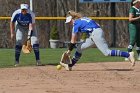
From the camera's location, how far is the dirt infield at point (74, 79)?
31.7ft

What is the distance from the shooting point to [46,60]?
Result: 53.0 ft

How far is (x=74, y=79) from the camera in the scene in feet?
36.7

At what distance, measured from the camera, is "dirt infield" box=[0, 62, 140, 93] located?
967 centimetres

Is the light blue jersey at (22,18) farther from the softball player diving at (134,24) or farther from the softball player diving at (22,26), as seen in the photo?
the softball player diving at (134,24)

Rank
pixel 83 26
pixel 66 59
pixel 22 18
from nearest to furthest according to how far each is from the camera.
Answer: pixel 83 26
pixel 66 59
pixel 22 18

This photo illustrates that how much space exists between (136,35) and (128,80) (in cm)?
483

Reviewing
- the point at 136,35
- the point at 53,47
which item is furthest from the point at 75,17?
the point at 53,47

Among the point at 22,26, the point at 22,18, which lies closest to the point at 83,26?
the point at 22,18

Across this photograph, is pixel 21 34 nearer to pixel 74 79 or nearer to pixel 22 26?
pixel 22 26

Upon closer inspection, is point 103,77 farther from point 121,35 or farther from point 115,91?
point 121,35

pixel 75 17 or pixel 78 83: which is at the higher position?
pixel 75 17

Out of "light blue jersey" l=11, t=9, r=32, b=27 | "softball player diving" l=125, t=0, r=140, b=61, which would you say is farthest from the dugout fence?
"light blue jersey" l=11, t=9, r=32, b=27

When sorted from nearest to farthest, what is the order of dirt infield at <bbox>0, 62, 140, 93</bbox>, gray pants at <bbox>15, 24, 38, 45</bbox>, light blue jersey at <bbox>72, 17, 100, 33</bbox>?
dirt infield at <bbox>0, 62, 140, 93</bbox> → light blue jersey at <bbox>72, 17, 100, 33</bbox> → gray pants at <bbox>15, 24, 38, 45</bbox>

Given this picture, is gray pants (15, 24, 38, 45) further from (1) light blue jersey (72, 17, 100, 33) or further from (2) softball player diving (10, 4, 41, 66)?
(1) light blue jersey (72, 17, 100, 33)
